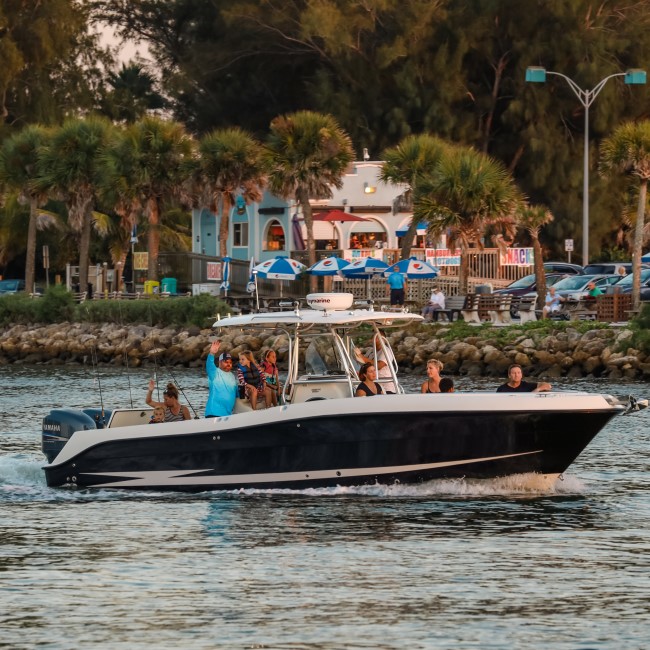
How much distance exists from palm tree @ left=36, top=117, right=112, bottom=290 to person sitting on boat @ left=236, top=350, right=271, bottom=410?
4018 cm

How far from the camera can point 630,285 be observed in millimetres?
49906

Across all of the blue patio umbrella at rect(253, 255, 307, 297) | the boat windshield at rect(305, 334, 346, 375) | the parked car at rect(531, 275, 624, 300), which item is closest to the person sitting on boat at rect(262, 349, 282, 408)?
the boat windshield at rect(305, 334, 346, 375)

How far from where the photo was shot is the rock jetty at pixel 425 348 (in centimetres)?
4138

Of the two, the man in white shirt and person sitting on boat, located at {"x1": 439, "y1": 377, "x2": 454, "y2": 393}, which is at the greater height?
the man in white shirt

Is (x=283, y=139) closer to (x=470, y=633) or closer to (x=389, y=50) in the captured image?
(x=389, y=50)

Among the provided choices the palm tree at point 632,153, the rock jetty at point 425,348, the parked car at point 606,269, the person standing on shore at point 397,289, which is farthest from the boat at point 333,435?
the parked car at point 606,269

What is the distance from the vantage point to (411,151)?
2168 inches

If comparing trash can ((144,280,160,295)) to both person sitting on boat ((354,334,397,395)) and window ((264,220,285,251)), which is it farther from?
person sitting on boat ((354,334,397,395))

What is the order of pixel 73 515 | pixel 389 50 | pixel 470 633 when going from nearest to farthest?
1. pixel 470 633
2. pixel 73 515
3. pixel 389 50

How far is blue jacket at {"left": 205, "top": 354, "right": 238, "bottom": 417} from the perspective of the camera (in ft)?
63.0

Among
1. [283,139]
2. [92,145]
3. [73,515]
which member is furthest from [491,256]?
[73,515]

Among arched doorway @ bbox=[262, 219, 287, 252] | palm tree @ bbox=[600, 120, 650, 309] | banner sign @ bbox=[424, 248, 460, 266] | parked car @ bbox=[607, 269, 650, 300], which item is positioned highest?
palm tree @ bbox=[600, 120, 650, 309]

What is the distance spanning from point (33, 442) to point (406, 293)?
2969 cm

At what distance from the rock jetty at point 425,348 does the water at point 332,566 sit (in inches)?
648
